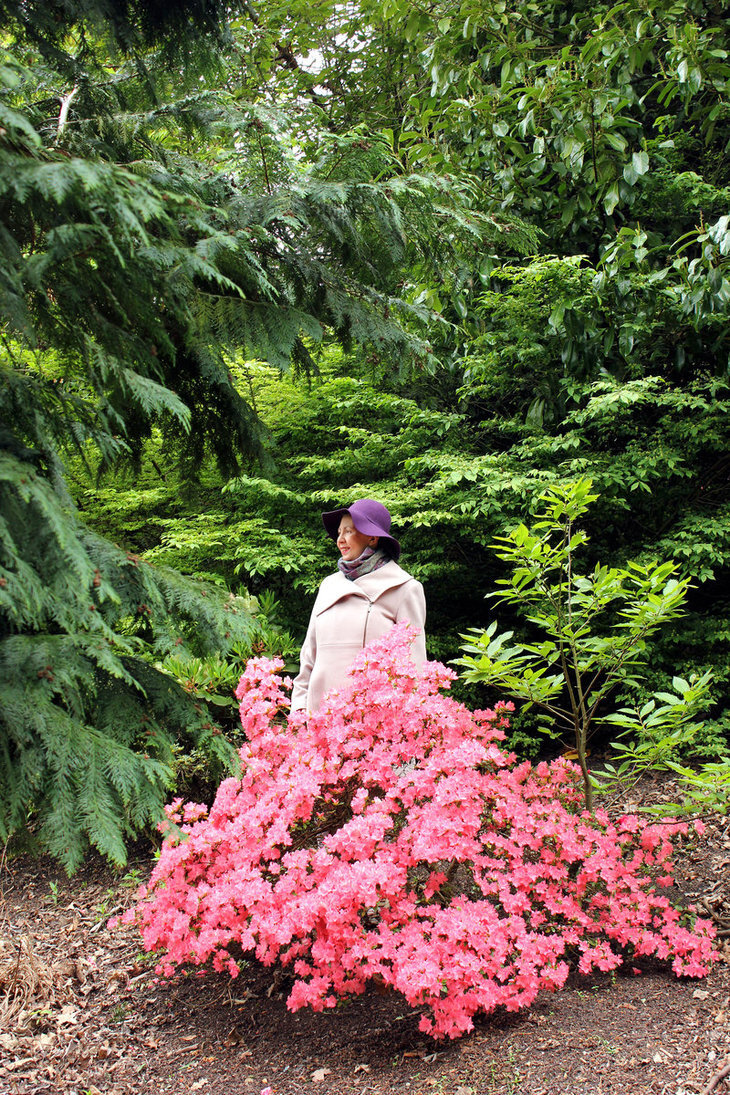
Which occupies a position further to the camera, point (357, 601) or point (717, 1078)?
point (357, 601)

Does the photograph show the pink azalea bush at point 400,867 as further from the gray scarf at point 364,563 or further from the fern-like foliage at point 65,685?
the fern-like foliage at point 65,685

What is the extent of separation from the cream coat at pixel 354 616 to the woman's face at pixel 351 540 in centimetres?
11

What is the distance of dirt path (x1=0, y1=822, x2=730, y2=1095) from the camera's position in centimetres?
186

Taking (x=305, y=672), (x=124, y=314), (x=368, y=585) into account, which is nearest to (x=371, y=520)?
(x=368, y=585)

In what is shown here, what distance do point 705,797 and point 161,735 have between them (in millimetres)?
1798

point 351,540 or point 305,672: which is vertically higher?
point 351,540

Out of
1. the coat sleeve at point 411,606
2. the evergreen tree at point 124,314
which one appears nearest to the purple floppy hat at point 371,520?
the coat sleeve at point 411,606

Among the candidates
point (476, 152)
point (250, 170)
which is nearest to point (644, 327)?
point (476, 152)

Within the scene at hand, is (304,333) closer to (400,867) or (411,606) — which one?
(411,606)

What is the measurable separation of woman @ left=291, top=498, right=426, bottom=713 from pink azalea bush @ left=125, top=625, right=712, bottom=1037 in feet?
0.96

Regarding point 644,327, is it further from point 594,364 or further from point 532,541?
point 532,541

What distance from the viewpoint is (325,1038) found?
7.06 feet

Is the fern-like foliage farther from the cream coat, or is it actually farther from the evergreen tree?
the cream coat

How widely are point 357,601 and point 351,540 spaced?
0.81 ft
